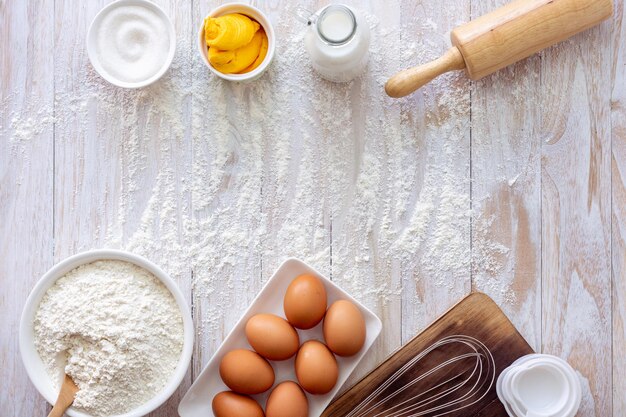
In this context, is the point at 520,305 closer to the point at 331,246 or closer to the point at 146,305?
the point at 331,246

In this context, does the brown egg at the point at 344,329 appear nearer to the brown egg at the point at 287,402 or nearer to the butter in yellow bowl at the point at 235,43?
the brown egg at the point at 287,402

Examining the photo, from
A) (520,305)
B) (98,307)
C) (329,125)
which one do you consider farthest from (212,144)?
(520,305)

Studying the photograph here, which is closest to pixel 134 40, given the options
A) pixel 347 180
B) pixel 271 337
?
pixel 347 180

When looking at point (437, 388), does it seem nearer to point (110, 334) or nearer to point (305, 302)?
point (305, 302)

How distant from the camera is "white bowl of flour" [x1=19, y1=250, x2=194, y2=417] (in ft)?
3.53

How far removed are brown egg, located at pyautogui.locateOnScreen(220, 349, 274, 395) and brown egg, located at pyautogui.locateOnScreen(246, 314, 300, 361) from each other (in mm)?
19

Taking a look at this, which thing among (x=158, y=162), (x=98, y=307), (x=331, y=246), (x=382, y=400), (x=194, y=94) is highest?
(x=194, y=94)

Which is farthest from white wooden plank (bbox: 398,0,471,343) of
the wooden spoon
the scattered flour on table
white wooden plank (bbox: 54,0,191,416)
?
the wooden spoon

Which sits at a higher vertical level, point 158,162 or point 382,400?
point 158,162

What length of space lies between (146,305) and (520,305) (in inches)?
26.0

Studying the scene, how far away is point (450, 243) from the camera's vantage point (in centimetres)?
123

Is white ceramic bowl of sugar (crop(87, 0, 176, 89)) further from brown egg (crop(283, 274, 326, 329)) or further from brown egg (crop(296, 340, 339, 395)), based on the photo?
brown egg (crop(296, 340, 339, 395))

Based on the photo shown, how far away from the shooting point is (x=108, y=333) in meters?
1.07

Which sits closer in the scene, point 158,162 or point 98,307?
point 98,307
